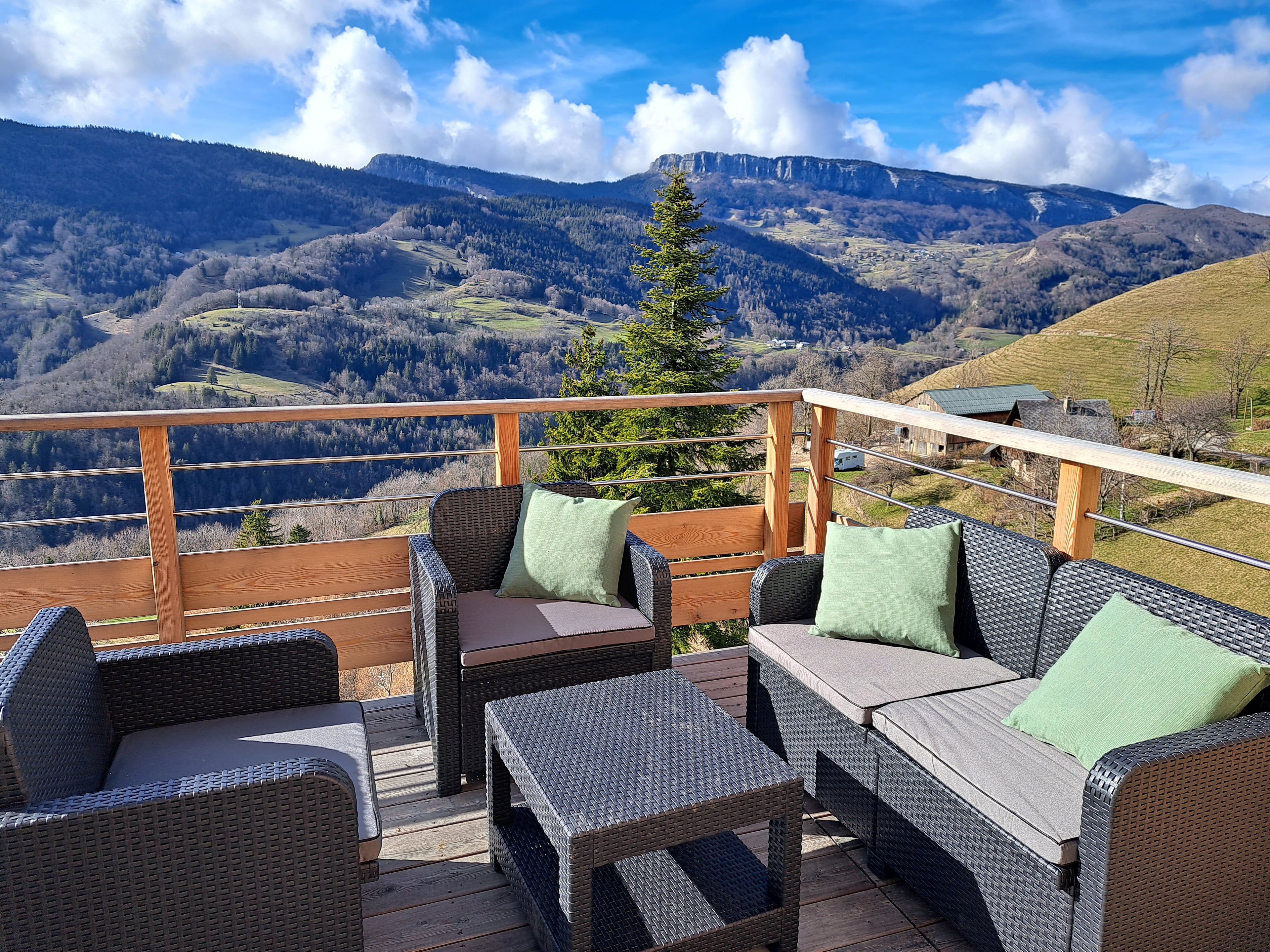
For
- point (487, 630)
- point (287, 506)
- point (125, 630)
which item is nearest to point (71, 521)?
point (125, 630)

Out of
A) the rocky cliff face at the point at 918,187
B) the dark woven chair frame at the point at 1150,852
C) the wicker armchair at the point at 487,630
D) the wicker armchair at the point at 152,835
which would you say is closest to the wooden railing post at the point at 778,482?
the wicker armchair at the point at 487,630

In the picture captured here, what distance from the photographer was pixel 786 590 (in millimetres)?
2584

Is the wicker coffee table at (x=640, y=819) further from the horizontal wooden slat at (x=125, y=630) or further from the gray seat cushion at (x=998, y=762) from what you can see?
the horizontal wooden slat at (x=125, y=630)

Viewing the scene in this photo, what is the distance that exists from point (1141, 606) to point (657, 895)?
1.27 meters

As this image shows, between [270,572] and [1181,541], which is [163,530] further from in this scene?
[1181,541]

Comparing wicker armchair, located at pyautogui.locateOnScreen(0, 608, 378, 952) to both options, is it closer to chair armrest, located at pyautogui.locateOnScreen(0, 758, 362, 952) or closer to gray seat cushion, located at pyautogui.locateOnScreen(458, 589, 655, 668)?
chair armrest, located at pyautogui.locateOnScreen(0, 758, 362, 952)

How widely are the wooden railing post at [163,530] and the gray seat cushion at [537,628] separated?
1.05m

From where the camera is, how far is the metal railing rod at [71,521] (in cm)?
266

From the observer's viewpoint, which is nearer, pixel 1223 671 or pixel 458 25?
pixel 1223 671

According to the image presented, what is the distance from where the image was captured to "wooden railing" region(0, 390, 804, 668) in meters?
2.79

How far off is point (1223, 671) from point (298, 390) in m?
43.6

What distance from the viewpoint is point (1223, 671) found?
157 centimetres

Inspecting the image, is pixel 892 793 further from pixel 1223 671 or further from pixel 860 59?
pixel 860 59

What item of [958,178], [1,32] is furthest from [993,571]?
[958,178]
